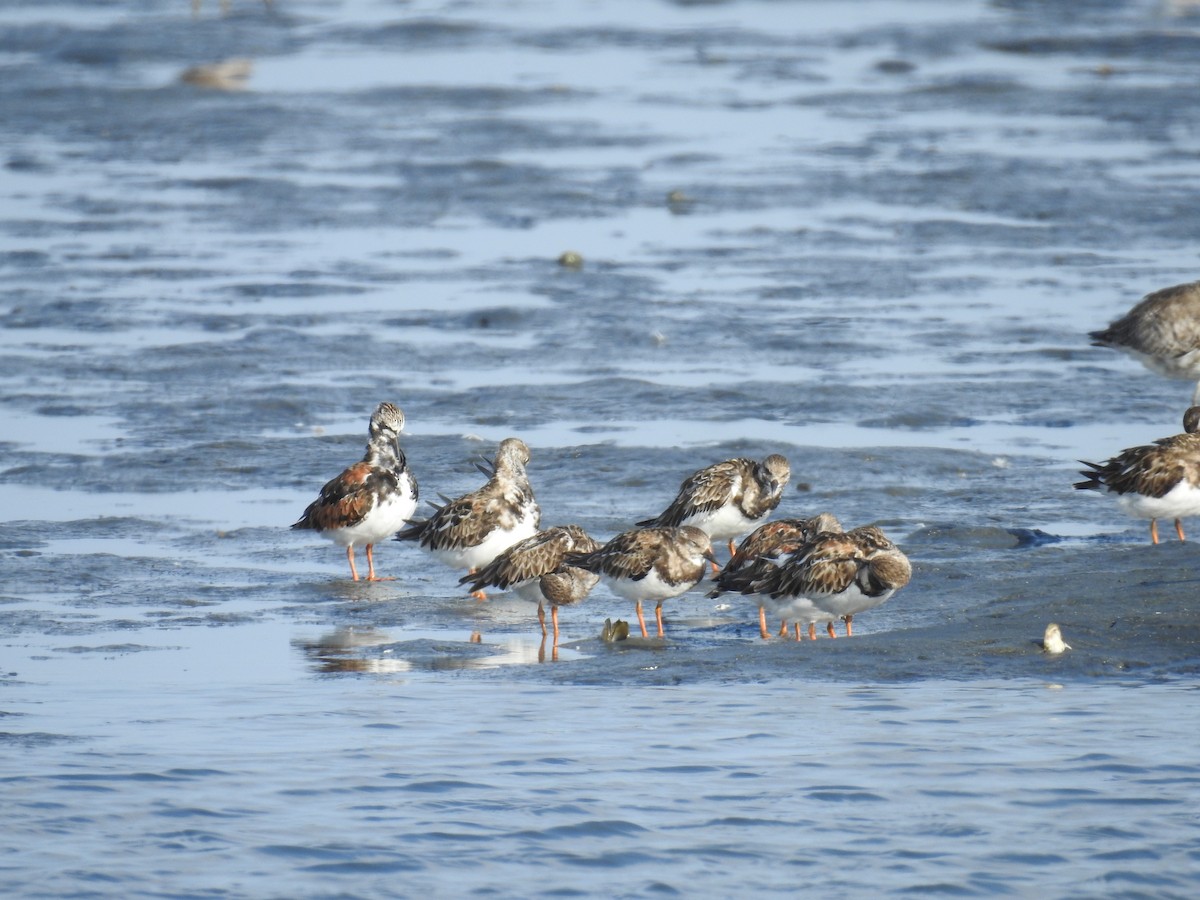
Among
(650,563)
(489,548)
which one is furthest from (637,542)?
(489,548)

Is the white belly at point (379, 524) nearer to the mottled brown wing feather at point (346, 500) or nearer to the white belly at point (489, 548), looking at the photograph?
the mottled brown wing feather at point (346, 500)

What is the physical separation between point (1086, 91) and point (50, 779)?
27969 mm

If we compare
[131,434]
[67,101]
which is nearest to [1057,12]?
[67,101]

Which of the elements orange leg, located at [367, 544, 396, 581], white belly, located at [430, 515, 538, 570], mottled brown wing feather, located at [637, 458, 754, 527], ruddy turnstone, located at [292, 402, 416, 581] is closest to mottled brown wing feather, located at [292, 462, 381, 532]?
ruddy turnstone, located at [292, 402, 416, 581]

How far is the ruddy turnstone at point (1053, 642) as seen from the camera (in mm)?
10812

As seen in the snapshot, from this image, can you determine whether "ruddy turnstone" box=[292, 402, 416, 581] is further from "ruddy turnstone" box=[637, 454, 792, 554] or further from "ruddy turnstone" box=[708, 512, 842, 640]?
"ruddy turnstone" box=[708, 512, 842, 640]

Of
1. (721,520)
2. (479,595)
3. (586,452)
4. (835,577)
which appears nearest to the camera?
(835,577)

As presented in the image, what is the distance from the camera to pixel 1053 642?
10812 millimetres

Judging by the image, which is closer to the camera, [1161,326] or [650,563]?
[650,563]

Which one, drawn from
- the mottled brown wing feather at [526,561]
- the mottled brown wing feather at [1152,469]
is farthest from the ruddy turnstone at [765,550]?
the mottled brown wing feather at [1152,469]

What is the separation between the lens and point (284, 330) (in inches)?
793

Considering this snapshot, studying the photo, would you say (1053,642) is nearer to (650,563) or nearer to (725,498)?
(650,563)

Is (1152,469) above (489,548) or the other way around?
above

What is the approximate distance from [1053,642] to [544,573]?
304cm
